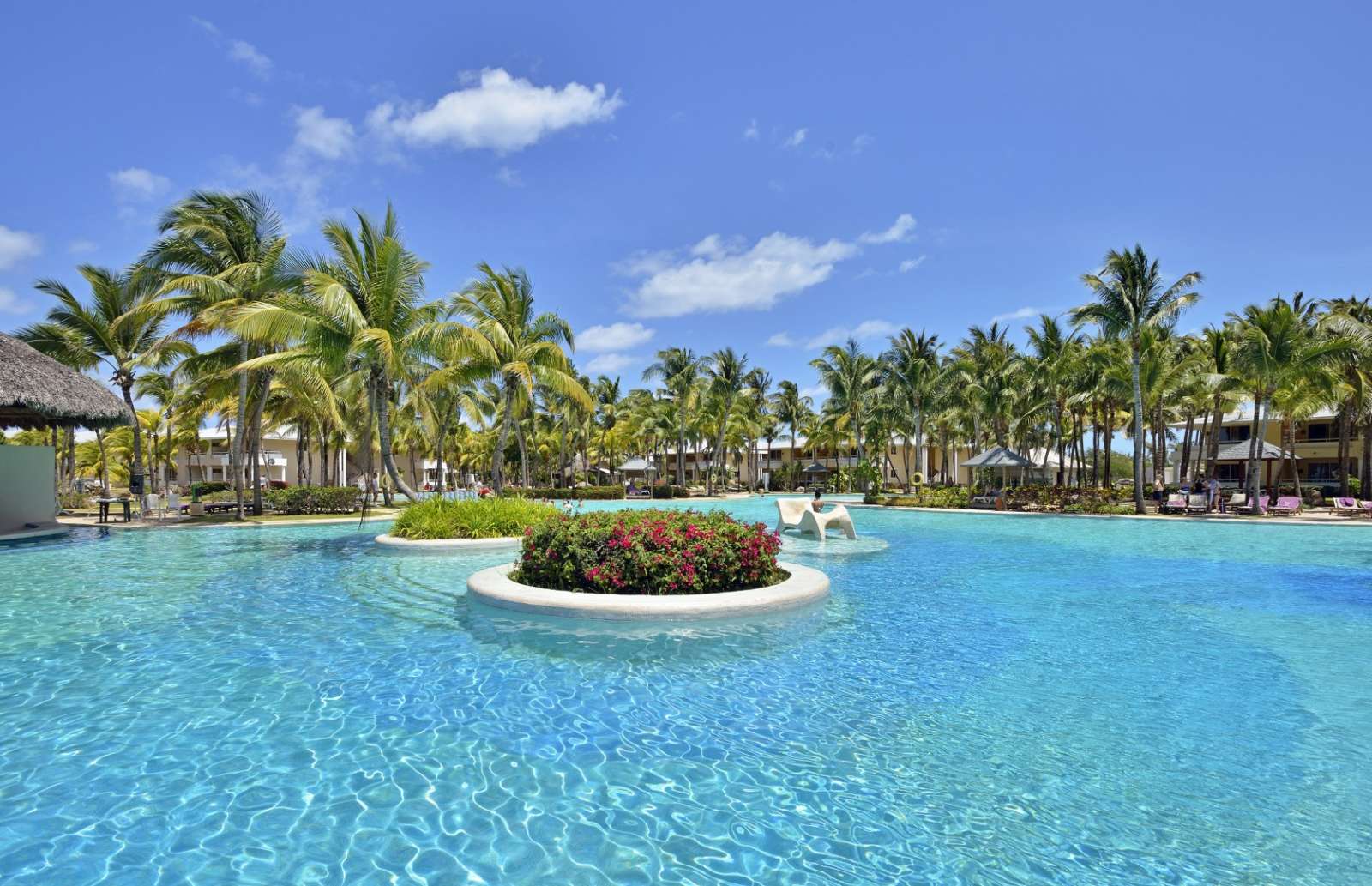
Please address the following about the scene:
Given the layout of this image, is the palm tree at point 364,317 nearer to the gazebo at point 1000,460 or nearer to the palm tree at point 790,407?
the gazebo at point 1000,460

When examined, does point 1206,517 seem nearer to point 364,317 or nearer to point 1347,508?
point 1347,508

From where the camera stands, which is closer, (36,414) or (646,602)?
(646,602)

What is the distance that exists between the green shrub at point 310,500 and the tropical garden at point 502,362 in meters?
0.96

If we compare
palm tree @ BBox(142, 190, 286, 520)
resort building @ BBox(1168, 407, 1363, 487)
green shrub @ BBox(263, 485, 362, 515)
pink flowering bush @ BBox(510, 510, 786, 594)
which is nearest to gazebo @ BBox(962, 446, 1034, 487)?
resort building @ BBox(1168, 407, 1363, 487)

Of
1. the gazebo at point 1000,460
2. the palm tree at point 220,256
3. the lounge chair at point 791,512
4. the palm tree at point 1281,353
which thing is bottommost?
the lounge chair at point 791,512

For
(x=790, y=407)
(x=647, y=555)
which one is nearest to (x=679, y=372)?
(x=790, y=407)

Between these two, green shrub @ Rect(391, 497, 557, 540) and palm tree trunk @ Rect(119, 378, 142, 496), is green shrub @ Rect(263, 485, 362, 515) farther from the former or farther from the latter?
green shrub @ Rect(391, 497, 557, 540)

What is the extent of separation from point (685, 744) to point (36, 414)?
2498cm

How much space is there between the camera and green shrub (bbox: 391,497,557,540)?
605 inches

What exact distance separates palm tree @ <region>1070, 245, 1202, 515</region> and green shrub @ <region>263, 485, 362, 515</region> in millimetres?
31396

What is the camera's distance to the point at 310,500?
26203 mm

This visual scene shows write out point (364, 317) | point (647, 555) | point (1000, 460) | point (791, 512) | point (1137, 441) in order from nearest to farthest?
point (647, 555)
point (364, 317)
point (791, 512)
point (1137, 441)
point (1000, 460)

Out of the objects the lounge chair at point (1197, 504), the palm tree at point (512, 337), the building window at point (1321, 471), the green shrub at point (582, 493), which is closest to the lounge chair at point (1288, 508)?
the lounge chair at point (1197, 504)

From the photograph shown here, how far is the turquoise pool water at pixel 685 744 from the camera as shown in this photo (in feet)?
11.8
